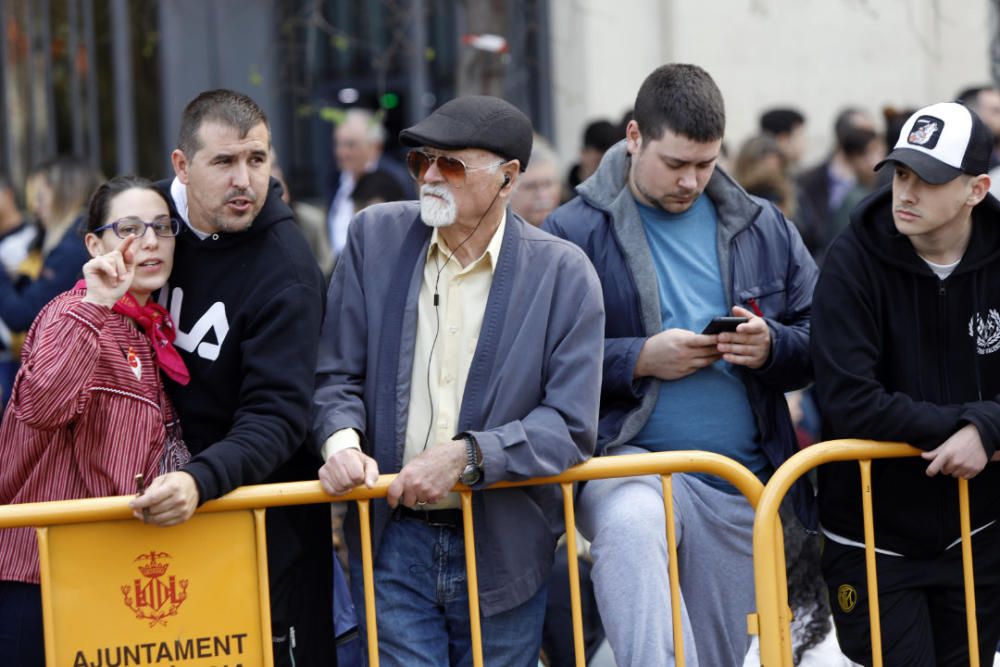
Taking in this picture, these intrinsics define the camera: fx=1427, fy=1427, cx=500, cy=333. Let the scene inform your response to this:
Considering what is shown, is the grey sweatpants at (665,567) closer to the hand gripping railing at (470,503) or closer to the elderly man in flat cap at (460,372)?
the hand gripping railing at (470,503)

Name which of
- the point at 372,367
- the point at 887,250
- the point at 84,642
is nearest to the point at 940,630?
the point at 887,250

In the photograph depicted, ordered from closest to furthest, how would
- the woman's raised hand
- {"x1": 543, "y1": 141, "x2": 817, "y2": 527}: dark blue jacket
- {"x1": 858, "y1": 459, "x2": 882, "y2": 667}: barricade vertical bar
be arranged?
the woman's raised hand
{"x1": 858, "y1": 459, "x2": 882, "y2": 667}: barricade vertical bar
{"x1": 543, "y1": 141, "x2": 817, "y2": 527}: dark blue jacket

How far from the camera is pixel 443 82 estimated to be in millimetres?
11383

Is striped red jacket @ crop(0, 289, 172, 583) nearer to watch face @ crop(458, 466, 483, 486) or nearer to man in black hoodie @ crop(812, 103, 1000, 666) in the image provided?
watch face @ crop(458, 466, 483, 486)

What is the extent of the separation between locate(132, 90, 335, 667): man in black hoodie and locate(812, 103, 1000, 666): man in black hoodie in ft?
5.34

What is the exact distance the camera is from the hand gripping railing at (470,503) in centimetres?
389

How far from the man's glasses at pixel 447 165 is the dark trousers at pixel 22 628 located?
166 centimetres

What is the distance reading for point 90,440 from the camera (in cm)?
407

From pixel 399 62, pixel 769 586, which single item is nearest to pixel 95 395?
pixel 769 586

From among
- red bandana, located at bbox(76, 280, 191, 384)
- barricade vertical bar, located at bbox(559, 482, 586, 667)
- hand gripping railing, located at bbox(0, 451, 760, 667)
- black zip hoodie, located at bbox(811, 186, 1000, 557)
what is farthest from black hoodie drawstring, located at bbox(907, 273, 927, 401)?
red bandana, located at bbox(76, 280, 191, 384)

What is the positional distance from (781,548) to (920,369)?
72cm

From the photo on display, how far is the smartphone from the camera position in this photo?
14.8ft

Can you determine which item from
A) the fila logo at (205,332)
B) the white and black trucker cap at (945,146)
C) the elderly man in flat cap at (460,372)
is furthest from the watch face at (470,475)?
the white and black trucker cap at (945,146)

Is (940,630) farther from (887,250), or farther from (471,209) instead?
(471,209)
